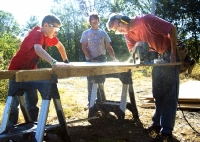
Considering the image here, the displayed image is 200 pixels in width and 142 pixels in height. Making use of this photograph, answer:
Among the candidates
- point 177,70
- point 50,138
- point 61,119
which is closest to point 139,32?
point 177,70

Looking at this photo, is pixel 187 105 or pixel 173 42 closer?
pixel 173 42

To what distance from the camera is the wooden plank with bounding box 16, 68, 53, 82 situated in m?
2.18

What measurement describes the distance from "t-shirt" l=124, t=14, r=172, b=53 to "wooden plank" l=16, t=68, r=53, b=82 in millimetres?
1509

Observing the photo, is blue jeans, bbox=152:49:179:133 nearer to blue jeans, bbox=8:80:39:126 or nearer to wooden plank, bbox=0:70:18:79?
blue jeans, bbox=8:80:39:126

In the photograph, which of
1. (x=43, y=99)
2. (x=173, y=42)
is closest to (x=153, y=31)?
(x=173, y=42)

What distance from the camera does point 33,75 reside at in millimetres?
2295

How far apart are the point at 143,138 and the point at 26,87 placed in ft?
5.83

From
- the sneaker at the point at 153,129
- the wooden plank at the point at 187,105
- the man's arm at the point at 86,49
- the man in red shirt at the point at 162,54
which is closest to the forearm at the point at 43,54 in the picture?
the man in red shirt at the point at 162,54

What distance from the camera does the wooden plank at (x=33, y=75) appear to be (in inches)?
86.0

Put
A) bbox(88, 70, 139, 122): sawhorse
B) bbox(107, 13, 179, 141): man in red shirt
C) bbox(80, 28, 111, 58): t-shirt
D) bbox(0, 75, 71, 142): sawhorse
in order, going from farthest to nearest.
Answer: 1. bbox(80, 28, 111, 58): t-shirt
2. bbox(88, 70, 139, 122): sawhorse
3. bbox(107, 13, 179, 141): man in red shirt
4. bbox(0, 75, 71, 142): sawhorse

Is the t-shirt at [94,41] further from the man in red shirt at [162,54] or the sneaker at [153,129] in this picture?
the sneaker at [153,129]

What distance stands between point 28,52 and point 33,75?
99cm

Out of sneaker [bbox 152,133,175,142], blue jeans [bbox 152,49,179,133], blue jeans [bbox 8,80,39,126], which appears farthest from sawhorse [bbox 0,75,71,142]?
blue jeans [bbox 152,49,179,133]

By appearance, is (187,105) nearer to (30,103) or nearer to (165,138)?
(165,138)
